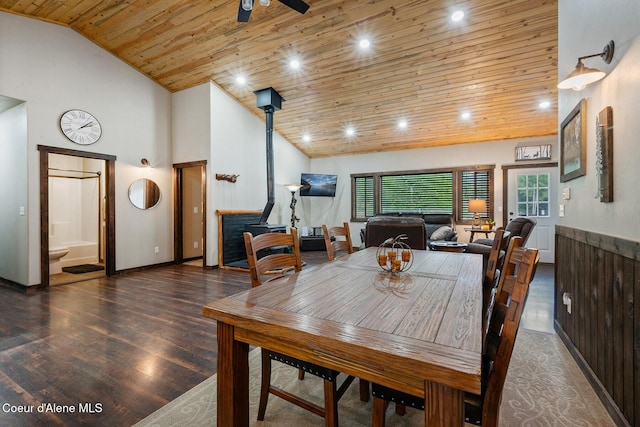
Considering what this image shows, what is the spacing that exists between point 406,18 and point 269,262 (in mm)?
3701

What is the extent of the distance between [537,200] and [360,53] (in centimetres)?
474

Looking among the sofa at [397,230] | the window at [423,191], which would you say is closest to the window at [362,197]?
the window at [423,191]

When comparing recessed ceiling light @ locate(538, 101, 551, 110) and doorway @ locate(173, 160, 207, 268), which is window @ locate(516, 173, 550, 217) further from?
doorway @ locate(173, 160, 207, 268)

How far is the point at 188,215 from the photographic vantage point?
6.42 m

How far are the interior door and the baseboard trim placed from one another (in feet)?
13.8

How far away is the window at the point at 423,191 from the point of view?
259 inches

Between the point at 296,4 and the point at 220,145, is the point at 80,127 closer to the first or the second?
the point at 220,145

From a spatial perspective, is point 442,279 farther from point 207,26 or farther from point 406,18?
point 207,26

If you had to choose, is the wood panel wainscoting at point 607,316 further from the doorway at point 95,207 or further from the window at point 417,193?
the doorway at point 95,207

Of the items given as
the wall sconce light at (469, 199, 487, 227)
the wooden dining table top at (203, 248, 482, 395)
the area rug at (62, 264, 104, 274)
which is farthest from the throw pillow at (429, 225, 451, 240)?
the area rug at (62, 264, 104, 274)

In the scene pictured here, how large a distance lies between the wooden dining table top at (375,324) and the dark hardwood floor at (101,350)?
1.12 meters

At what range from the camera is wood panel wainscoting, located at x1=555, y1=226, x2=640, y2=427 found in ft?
4.57

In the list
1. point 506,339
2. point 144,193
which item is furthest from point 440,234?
point 144,193

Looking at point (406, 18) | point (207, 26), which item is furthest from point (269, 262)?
point (207, 26)
